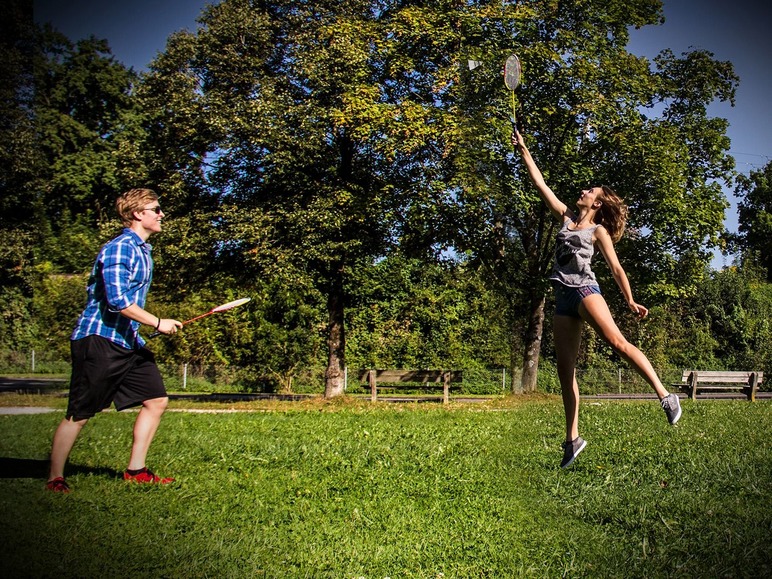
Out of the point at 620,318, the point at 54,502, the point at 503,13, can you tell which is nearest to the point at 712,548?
the point at 54,502

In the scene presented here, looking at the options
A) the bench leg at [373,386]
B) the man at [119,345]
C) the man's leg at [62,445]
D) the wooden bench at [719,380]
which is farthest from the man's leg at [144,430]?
the wooden bench at [719,380]

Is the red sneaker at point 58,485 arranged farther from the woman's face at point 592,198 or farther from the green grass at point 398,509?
the woman's face at point 592,198

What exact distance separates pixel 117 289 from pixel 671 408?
408 cm

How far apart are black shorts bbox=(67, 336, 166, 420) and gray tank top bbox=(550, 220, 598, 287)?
10.8ft

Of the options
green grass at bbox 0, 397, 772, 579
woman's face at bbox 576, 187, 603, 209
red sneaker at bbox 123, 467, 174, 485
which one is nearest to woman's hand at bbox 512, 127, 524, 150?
woman's face at bbox 576, 187, 603, 209

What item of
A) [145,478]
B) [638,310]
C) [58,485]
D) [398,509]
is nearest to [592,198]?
[638,310]

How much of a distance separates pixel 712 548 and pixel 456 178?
14335 millimetres

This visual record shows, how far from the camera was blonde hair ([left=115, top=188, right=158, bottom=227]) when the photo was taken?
16.4 ft

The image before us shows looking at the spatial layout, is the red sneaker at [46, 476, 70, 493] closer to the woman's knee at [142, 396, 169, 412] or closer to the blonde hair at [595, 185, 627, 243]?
the woman's knee at [142, 396, 169, 412]

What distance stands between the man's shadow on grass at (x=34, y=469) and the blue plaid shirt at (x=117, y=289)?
1237 millimetres

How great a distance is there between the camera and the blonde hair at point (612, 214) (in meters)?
4.91

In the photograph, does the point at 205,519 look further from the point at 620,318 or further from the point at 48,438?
the point at 620,318

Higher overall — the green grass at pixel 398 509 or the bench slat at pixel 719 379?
the bench slat at pixel 719 379

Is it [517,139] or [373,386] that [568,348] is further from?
[373,386]
